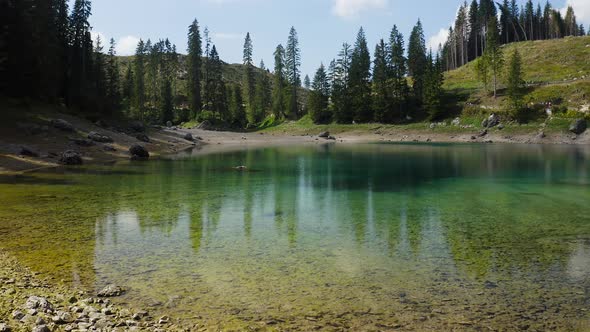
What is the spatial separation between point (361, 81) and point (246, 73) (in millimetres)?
44697

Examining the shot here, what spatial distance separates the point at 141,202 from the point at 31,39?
38995 mm

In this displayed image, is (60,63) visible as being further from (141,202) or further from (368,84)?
(368,84)

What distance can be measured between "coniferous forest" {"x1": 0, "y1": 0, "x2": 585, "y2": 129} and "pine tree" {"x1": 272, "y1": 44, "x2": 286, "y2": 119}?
321 millimetres

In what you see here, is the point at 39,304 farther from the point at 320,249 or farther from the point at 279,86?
the point at 279,86

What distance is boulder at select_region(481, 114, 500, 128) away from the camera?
283ft

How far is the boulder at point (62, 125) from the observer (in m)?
44.1

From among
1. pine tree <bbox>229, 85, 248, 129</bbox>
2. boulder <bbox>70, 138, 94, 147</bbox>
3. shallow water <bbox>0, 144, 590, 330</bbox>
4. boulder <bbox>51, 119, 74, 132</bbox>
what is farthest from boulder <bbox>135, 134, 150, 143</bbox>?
pine tree <bbox>229, 85, 248, 129</bbox>

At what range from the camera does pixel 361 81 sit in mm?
113188

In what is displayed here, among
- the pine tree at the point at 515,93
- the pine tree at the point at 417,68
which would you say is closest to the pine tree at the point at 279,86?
the pine tree at the point at 417,68

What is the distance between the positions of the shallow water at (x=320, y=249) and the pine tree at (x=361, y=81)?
8235 cm

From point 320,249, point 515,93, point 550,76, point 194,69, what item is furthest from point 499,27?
point 320,249

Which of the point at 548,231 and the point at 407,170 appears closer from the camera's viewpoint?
the point at 548,231

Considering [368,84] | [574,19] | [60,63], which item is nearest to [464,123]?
[368,84]

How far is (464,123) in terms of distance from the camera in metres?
91.6
